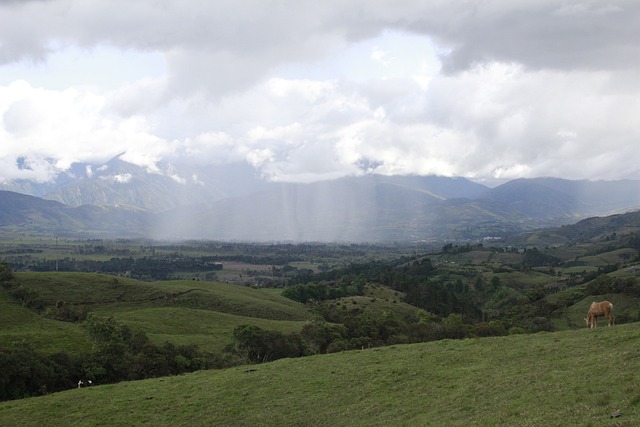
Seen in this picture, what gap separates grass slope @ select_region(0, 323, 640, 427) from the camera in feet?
70.4

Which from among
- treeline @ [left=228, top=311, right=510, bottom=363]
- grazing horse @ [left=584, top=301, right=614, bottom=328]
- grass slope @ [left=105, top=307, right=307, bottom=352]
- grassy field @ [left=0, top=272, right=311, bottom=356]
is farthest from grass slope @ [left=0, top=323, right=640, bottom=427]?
grass slope @ [left=105, top=307, right=307, bottom=352]

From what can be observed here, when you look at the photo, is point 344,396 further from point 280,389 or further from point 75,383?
point 75,383

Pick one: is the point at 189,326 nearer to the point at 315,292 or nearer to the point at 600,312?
the point at 600,312

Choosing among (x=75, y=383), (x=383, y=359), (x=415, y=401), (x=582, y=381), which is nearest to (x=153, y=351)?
(x=75, y=383)

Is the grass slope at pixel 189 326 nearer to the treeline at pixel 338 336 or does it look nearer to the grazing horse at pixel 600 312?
the treeline at pixel 338 336

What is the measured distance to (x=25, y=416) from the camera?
3594 cm

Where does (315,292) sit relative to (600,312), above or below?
below

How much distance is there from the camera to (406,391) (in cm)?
3098

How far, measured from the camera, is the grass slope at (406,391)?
21.5 metres

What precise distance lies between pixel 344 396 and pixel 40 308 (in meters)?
87.9

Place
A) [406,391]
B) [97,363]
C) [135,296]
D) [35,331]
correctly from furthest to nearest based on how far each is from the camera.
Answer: [135,296] → [35,331] → [97,363] → [406,391]

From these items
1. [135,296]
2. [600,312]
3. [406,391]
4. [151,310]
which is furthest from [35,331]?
[600,312]

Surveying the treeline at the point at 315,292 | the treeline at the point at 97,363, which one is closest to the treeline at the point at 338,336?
the treeline at the point at 97,363

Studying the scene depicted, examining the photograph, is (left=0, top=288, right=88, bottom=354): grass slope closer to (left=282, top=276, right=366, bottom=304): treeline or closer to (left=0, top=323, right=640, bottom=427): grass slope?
(left=0, top=323, right=640, bottom=427): grass slope
